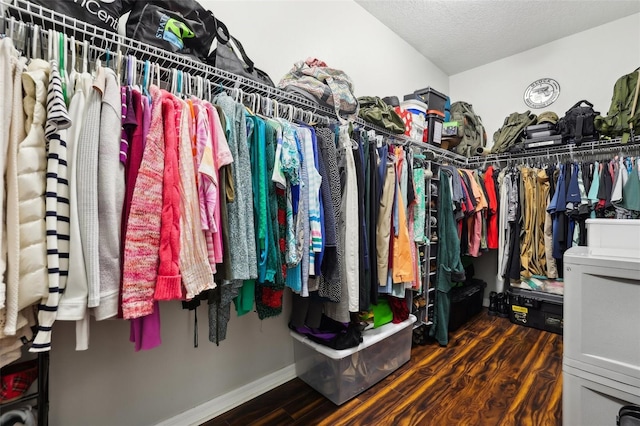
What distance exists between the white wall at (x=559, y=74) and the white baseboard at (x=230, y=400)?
110 inches

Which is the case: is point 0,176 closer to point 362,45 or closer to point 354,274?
point 354,274

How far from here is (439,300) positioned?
7.75 feet

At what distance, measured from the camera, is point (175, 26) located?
1.12 m

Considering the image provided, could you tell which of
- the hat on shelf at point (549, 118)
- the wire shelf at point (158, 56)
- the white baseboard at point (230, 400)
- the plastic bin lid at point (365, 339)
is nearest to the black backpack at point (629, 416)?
the plastic bin lid at point (365, 339)

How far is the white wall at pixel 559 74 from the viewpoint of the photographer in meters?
2.71

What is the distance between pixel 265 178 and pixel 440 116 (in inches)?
84.8

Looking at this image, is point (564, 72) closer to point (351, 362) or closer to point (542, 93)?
point (542, 93)

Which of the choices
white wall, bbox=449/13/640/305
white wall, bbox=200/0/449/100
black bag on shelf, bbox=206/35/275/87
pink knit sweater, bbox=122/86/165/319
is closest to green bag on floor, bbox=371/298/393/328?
pink knit sweater, bbox=122/86/165/319

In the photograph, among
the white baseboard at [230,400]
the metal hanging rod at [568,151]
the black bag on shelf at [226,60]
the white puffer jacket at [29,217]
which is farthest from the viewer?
the metal hanging rod at [568,151]

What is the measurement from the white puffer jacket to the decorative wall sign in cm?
410

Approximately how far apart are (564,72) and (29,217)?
4.32 metres

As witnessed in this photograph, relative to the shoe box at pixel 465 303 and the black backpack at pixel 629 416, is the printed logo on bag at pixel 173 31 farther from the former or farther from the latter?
the shoe box at pixel 465 303

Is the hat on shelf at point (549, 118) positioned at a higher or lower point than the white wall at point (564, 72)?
lower

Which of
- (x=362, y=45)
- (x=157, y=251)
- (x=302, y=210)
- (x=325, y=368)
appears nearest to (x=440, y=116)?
(x=362, y=45)
